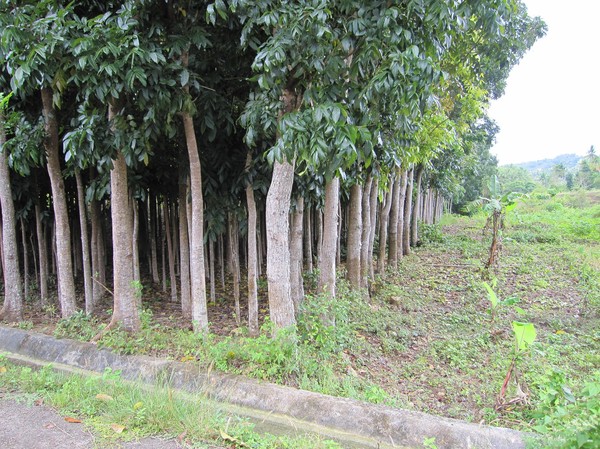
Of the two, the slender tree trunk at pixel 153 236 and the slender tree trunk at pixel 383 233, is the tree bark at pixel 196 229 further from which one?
the slender tree trunk at pixel 383 233

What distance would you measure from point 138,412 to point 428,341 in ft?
13.5

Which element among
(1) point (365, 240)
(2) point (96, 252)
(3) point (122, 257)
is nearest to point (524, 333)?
(1) point (365, 240)

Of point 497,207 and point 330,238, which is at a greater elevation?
point 497,207

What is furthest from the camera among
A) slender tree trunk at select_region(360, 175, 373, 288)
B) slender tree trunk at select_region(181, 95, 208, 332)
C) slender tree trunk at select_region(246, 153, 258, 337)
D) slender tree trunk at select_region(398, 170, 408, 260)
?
slender tree trunk at select_region(398, 170, 408, 260)

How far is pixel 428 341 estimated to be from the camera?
594 cm

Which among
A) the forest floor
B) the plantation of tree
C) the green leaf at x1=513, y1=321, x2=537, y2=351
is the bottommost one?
the forest floor

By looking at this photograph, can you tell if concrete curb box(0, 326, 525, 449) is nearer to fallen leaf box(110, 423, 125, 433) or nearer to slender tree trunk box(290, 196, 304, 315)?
fallen leaf box(110, 423, 125, 433)

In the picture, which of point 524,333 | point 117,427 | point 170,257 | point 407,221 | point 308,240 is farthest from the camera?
point 407,221

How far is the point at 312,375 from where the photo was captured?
4.17 meters

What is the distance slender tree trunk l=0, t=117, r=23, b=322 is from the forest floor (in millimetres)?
387

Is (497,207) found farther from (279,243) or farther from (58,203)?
(58,203)

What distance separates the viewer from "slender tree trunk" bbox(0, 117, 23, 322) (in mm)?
5738

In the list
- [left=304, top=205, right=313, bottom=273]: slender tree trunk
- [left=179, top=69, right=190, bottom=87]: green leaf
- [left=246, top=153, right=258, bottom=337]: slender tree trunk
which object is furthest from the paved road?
[left=304, top=205, right=313, bottom=273]: slender tree trunk

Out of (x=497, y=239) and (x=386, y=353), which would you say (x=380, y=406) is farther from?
(x=497, y=239)
